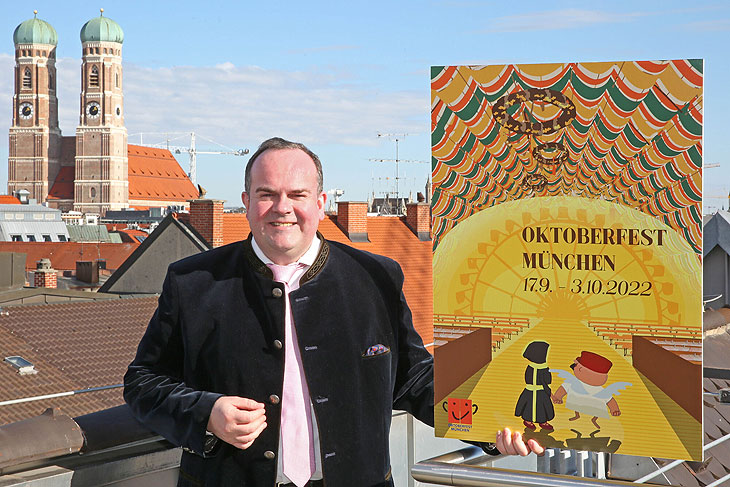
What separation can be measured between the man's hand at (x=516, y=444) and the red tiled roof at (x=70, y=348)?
13.8 meters

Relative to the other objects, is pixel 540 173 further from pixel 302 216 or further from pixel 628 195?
pixel 302 216

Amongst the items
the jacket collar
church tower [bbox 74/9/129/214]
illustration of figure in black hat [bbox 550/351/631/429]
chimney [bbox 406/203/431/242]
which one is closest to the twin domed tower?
church tower [bbox 74/9/129/214]

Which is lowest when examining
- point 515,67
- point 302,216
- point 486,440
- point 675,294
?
point 486,440

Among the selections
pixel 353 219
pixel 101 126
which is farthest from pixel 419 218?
pixel 101 126

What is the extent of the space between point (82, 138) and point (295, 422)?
139 metres

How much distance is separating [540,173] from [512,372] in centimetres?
48

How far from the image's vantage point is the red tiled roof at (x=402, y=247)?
26.7 metres

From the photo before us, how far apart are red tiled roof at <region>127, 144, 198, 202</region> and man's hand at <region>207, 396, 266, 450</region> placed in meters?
135

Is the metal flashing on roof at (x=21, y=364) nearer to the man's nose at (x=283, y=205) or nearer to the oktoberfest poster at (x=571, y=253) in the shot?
the man's nose at (x=283, y=205)

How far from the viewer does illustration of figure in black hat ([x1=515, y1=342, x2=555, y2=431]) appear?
7.01ft

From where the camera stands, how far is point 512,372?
2.18 m

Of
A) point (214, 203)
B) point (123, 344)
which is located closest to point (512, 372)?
point (123, 344)

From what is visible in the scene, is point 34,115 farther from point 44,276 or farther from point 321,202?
point 321,202

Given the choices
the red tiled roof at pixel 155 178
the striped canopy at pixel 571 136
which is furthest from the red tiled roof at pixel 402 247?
the red tiled roof at pixel 155 178
